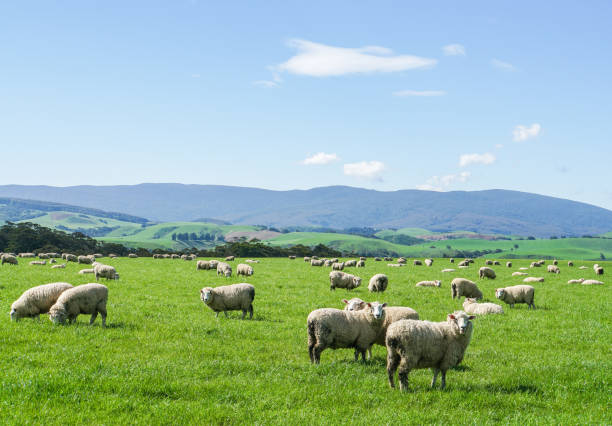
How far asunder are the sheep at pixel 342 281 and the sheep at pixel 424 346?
700 inches

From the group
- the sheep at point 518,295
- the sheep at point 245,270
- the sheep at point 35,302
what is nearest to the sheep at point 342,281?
the sheep at point 518,295

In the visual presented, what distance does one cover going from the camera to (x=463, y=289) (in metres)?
26.2

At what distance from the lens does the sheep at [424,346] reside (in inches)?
412

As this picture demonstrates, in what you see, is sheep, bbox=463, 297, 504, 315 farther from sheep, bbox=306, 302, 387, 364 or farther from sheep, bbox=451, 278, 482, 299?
sheep, bbox=306, 302, 387, 364

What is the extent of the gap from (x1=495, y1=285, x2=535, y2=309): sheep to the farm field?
4661mm

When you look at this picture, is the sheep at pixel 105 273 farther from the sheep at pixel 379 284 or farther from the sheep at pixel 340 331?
the sheep at pixel 340 331

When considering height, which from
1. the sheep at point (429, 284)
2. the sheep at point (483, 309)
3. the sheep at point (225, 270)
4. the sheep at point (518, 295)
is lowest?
the sheep at point (225, 270)

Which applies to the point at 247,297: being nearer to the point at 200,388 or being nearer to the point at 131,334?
the point at 131,334

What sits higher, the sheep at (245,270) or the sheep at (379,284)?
the sheep at (379,284)

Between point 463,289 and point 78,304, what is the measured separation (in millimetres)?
A: 20497

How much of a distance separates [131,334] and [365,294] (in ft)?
52.6

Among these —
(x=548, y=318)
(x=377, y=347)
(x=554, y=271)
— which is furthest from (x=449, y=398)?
(x=554, y=271)

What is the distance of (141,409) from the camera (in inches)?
343

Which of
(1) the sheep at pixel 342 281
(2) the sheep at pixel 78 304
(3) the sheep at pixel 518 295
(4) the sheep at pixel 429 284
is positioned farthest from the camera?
(4) the sheep at pixel 429 284
